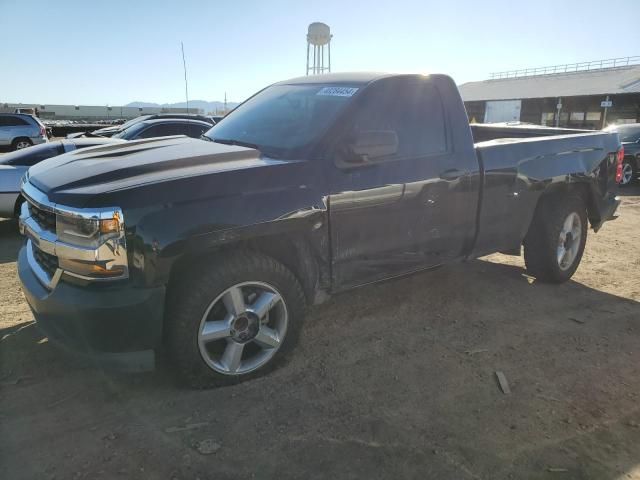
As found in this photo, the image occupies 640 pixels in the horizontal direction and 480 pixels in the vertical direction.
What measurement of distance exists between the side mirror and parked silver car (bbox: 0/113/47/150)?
18.0 m

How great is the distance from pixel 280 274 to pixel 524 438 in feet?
5.38

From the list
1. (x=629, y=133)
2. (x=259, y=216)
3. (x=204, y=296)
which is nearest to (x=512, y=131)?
(x=259, y=216)

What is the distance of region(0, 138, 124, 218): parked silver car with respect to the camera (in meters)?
6.44

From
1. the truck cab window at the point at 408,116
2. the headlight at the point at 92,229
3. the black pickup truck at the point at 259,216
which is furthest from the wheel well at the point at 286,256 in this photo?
the truck cab window at the point at 408,116

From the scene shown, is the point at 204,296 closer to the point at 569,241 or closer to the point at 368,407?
the point at 368,407

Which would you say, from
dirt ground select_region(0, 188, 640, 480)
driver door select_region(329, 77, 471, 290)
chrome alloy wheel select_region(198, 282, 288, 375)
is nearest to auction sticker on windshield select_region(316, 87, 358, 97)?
driver door select_region(329, 77, 471, 290)

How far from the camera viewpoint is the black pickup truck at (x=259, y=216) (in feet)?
8.52

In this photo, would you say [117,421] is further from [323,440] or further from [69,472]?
[323,440]

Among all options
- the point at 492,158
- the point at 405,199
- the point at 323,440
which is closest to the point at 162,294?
the point at 323,440

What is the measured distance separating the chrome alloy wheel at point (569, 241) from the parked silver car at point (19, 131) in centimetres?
1809

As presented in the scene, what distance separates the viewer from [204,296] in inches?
110

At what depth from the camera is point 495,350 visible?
366 cm

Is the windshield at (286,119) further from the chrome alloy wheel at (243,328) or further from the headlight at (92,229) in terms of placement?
the headlight at (92,229)

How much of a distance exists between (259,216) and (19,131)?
18.8 metres
